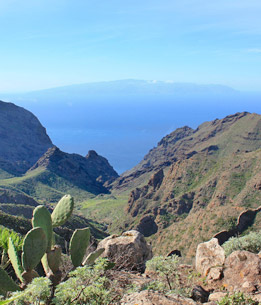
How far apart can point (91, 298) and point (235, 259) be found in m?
4.82

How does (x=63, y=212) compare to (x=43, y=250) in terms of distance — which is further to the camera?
(x=63, y=212)

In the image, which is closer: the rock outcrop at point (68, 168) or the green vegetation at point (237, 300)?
the green vegetation at point (237, 300)

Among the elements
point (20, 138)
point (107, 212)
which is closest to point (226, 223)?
point (107, 212)

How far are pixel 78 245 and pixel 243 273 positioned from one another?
4.04 metres

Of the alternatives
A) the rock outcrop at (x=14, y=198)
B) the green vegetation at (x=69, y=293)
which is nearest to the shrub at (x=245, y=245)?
the green vegetation at (x=69, y=293)

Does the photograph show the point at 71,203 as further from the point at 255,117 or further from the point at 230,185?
the point at 255,117

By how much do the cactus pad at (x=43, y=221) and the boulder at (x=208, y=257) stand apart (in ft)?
15.0

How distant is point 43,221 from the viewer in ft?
25.8

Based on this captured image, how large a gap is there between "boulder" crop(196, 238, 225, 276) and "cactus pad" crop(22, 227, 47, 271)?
4969 millimetres

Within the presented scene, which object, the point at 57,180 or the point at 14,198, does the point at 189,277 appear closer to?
the point at 14,198

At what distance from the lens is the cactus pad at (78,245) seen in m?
7.96

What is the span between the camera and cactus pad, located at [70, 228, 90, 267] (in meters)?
7.96

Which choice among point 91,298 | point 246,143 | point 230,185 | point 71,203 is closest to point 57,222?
point 71,203

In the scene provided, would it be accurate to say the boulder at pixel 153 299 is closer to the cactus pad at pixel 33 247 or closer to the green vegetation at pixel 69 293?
the green vegetation at pixel 69 293
